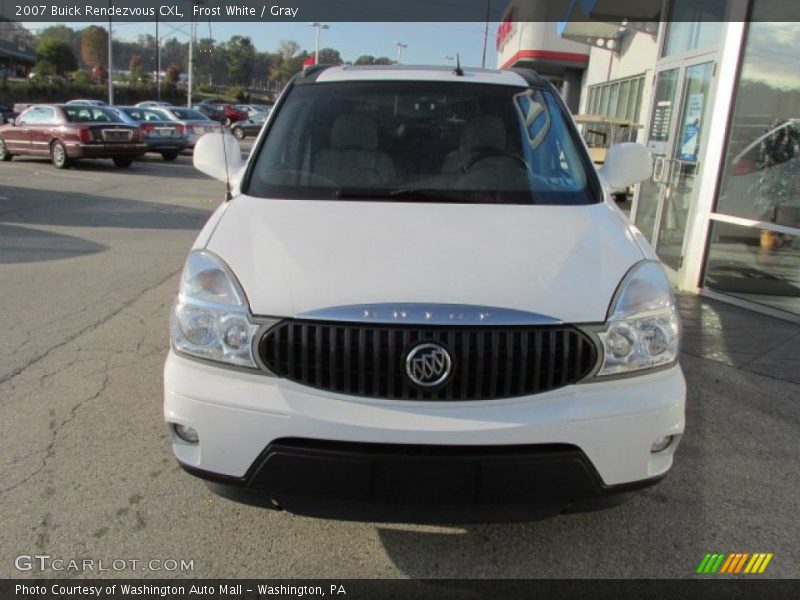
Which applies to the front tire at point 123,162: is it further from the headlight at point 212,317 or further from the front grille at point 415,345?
the front grille at point 415,345

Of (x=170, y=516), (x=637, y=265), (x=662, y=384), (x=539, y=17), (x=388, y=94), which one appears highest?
(x=539, y=17)

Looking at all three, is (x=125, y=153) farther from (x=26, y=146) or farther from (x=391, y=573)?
(x=391, y=573)

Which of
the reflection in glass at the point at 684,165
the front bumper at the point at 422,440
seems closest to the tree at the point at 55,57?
the reflection in glass at the point at 684,165

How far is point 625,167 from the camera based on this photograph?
365 centimetres

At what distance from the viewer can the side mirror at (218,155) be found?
3.77 metres

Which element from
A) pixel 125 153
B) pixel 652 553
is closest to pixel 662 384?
pixel 652 553

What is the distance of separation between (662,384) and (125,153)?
18.3 m

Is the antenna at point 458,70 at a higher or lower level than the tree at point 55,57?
lower

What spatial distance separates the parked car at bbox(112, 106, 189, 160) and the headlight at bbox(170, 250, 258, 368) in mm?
20797

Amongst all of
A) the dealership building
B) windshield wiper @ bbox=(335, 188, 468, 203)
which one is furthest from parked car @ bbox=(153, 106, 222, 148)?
windshield wiper @ bbox=(335, 188, 468, 203)

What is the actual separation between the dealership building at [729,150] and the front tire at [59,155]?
1487 centimetres

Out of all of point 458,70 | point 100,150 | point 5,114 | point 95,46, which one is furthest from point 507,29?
point 95,46

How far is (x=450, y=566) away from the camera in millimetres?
2697

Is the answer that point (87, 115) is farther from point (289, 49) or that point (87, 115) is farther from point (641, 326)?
point (289, 49)
